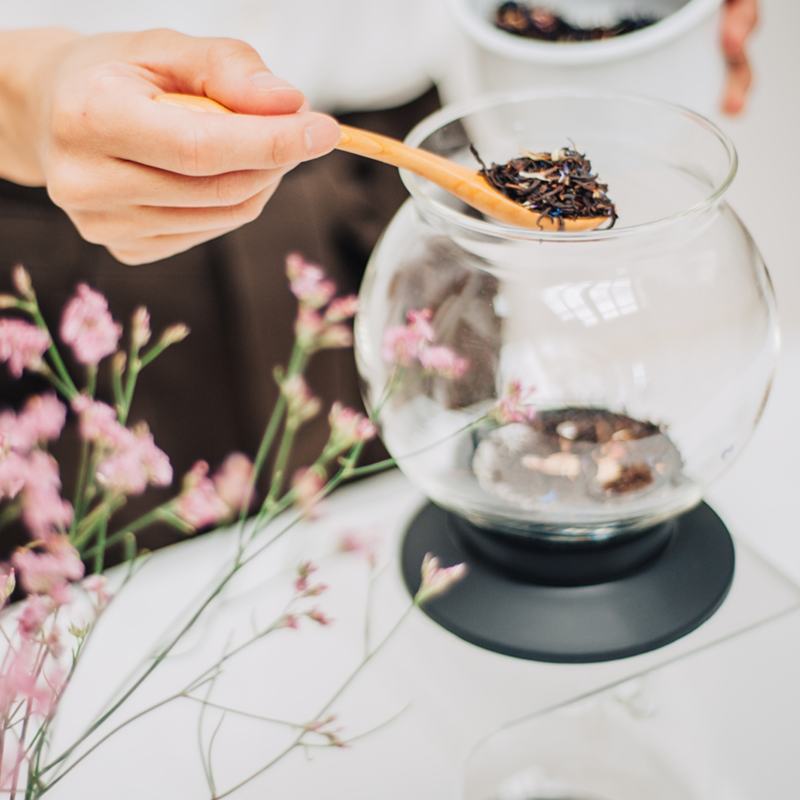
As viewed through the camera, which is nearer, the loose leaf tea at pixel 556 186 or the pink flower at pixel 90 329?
the pink flower at pixel 90 329

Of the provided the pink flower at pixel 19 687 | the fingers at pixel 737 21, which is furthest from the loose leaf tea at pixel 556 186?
the fingers at pixel 737 21

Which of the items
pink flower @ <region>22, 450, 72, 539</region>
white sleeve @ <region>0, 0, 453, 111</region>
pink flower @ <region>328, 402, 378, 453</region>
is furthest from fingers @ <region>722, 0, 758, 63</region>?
pink flower @ <region>22, 450, 72, 539</region>

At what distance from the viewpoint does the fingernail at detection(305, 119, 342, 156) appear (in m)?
0.38

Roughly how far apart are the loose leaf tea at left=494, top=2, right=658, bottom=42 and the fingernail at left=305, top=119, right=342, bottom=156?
1.58 ft

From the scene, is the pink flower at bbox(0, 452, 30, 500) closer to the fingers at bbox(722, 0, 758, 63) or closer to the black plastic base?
the black plastic base

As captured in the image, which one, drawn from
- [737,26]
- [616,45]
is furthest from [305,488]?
[737,26]

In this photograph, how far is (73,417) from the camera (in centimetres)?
93

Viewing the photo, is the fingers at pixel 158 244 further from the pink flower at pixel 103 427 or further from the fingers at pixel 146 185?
the pink flower at pixel 103 427

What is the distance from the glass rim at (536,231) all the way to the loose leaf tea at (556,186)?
0.03 metres

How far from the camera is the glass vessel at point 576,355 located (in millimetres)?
435

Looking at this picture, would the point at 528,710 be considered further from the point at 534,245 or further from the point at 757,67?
the point at 757,67

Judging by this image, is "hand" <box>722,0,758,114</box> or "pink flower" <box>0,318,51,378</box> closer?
"pink flower" <box>0,318,51,378</box>

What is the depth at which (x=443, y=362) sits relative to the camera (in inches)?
16.6

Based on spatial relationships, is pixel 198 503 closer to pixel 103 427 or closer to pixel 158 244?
pixel 103 427
